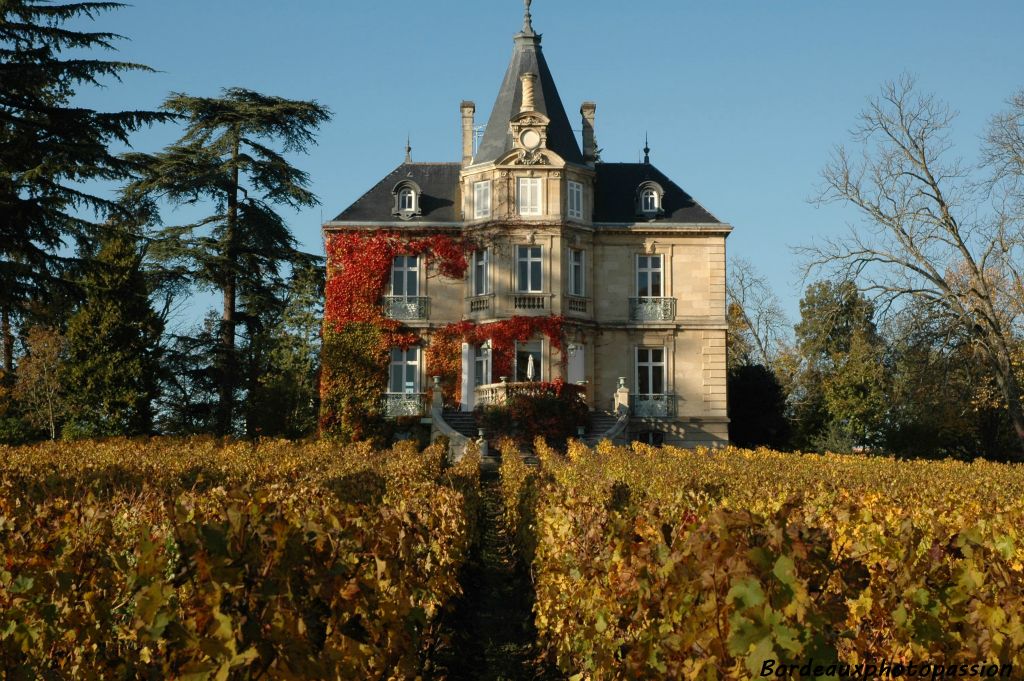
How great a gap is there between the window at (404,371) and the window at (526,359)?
3315mm

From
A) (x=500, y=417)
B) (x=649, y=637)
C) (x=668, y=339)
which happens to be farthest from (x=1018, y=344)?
(x=649, y=637)

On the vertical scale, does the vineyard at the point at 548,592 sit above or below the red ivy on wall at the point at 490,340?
below

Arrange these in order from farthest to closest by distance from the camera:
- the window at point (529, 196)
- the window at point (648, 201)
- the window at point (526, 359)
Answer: the window at point (648, 201), the window at point (529, 196), the window at point (526, 359)

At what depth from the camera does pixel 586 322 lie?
36.7 metres

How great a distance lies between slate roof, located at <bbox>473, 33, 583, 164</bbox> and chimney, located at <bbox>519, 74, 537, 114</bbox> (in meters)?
0.32

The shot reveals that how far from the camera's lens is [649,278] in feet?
124

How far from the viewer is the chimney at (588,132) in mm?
38781

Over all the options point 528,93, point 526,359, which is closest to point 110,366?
point 526,359

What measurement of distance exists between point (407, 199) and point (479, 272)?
351cm

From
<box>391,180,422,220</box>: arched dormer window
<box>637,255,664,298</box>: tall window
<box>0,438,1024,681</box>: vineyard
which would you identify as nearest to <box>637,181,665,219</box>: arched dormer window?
<box>637,255,664,298</box>: tall window

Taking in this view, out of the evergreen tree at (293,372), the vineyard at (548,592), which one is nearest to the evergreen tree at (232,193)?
the evergreen tree at (293,372)

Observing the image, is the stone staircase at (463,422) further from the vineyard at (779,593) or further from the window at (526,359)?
the vineyard at (779,593)

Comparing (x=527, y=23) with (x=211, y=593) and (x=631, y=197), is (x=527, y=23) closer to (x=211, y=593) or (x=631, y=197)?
(x=631, y=197)

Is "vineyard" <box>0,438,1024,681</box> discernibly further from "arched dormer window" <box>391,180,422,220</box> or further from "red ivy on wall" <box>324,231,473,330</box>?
"arched dormer window" <box>391,180,422,220</box>
